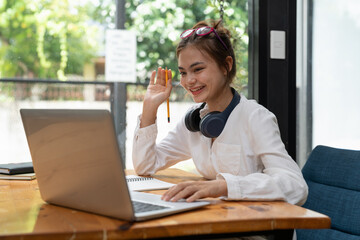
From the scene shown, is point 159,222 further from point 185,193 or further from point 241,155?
point 241,155

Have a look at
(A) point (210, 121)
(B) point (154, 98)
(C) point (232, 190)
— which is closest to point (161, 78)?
(B) point (154, 98)

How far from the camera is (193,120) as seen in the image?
160 cm

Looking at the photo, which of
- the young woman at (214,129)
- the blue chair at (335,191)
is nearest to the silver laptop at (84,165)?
the young woman at (214,129)

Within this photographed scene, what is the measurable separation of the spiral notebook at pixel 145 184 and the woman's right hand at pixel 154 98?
25cm

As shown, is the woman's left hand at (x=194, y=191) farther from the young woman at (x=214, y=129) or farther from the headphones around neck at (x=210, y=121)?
the headphones around neck at (x=210, y=121)

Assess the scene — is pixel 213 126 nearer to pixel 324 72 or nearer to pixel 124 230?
pixel 124 230

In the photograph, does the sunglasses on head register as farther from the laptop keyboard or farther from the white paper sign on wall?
the white paper sign on wall

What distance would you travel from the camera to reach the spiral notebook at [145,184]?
130cm

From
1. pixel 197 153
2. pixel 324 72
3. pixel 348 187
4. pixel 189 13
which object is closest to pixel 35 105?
pixel 189 13

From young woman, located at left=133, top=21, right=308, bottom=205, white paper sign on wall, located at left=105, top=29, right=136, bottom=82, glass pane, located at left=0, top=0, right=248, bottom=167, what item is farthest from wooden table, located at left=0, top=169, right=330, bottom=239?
white paper sign on wall, located at left=105, top=29, right=136, bottom=82

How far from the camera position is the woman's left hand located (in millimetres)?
1055

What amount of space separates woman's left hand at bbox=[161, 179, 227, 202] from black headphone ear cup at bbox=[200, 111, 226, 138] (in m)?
0.33

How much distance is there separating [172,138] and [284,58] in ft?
3.02

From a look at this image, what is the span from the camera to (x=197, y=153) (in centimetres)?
163
